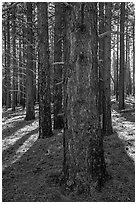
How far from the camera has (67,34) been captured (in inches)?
199

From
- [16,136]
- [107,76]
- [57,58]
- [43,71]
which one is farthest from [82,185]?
[57,58]

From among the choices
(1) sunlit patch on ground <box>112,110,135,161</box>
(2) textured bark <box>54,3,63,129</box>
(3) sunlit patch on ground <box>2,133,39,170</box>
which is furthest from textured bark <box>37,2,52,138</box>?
(1) sunlit patch on ground <box>112,110,135,161</box>

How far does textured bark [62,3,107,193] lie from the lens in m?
4.93

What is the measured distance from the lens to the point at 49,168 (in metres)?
6.67

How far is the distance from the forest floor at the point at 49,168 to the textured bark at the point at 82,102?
0.43 metres

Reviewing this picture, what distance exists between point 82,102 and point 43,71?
5.16 meters

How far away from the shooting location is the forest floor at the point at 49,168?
203 inches

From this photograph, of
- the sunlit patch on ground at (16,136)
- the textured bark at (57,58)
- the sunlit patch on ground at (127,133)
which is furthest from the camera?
the textured bark at (57,58)

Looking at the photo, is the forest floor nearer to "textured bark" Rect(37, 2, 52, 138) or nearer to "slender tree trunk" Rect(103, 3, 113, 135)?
"slender tree trunk" Rect(103, 3, 113, 135)

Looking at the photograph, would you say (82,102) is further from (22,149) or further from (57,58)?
(57,58)

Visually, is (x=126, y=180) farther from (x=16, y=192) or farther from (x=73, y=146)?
(x=16, y=192)

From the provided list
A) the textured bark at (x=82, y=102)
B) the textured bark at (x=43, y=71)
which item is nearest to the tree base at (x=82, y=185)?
the textured bark at (x=82, y=102)

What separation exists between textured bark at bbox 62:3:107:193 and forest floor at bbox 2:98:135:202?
1.40 feet

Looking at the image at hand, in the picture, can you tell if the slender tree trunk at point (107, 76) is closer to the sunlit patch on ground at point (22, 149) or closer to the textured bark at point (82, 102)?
the sunlit patch on ground at point (22, 149)
